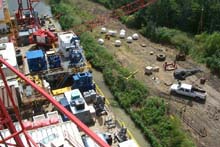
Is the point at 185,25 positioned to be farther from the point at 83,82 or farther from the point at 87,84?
the point at 83,82

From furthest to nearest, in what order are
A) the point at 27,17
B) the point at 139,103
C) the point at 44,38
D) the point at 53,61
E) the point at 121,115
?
1. the point at 27,17
2. the point at 44,38
3. the point at 53,61
4. the point at 139,103
5. the point at 121,115

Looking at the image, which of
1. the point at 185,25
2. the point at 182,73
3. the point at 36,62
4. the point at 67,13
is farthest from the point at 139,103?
the point at 67,13

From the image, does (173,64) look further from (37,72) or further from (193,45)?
(37,72)

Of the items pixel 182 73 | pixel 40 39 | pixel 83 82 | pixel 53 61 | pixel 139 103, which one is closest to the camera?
pixel 139 103

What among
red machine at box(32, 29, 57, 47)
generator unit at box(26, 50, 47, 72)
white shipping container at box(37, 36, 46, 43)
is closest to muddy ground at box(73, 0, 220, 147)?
red machine at box(32, 29, 57, 47)

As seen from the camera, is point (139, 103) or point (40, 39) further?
point (40, 39)

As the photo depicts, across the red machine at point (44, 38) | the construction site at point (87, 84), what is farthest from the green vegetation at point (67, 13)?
the red machine at point (44, 38)

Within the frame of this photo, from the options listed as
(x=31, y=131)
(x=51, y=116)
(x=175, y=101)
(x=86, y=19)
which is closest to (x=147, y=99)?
(x=175, y=101)

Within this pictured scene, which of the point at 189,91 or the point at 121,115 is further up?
the point at 189,91
